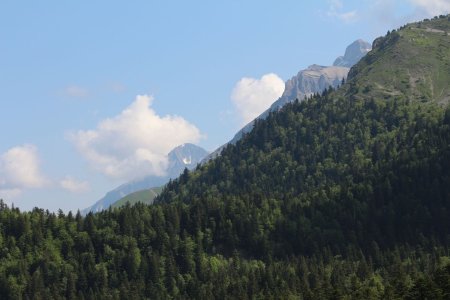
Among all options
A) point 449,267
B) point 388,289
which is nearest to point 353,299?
point 388,289

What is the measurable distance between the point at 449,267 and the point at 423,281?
729 inches

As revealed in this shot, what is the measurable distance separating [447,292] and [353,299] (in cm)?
3294

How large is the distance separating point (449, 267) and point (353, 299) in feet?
82.2

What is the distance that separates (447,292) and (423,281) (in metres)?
7.15

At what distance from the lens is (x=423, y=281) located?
17300cm

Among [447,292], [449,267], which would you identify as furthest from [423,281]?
[449,267]

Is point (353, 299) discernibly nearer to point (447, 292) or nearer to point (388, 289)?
point (388, 289)

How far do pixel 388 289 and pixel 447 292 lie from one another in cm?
2661

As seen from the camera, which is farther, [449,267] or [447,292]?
[449,267]

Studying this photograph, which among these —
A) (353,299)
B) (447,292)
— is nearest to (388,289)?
(353,299)

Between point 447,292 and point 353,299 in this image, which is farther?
point 353,299

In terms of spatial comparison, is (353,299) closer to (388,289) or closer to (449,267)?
(388,289)

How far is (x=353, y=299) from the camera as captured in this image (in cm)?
19512

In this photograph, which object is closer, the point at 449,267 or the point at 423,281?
the point at 423,281
